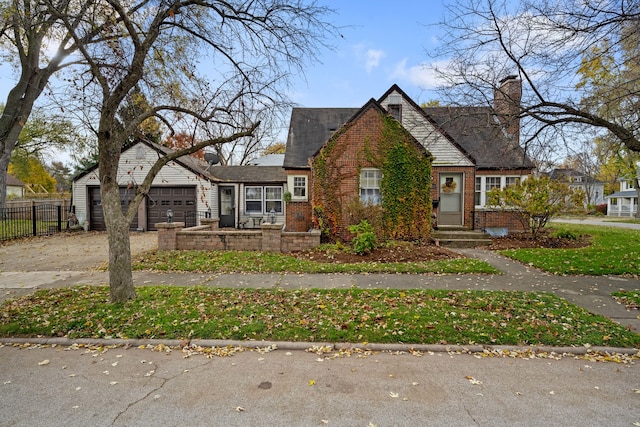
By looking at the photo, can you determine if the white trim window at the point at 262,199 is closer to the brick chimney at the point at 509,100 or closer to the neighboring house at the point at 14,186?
the brick chimney at the point at 509,100

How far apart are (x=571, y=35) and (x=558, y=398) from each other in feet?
22.3

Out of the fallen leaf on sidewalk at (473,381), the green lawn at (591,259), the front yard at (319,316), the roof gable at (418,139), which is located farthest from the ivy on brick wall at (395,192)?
the fallen leaf on sidewalk at (473,381)

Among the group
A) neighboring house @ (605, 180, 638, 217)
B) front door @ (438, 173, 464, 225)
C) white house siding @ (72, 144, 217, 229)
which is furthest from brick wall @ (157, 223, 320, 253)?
neighboring house @ (605, 180, 638, 217)

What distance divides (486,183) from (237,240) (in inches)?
443

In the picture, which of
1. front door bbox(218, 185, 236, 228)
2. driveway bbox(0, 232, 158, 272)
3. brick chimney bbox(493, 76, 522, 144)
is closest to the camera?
brick chimney bbox(493, 76, 522, 144)

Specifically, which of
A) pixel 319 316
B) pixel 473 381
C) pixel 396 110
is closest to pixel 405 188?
pixel 396 110

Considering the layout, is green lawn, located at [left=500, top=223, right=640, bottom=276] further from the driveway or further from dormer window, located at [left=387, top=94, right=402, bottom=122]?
the driveway

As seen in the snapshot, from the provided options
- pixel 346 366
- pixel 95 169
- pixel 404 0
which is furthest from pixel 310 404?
pixel 95 169

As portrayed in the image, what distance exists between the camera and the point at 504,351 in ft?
13.8

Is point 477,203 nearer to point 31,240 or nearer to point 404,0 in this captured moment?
point 404,0

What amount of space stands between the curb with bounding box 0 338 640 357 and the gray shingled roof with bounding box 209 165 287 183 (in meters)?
15.2

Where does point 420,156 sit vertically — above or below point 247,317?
above

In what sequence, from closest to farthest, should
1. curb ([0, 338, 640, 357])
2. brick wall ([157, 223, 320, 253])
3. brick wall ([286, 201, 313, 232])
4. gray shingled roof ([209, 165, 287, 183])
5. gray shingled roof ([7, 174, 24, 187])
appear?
curb ([0, 338, 640, 357]) < brick wall ([157, 223, 320, 253]) < brick wall ([286, 201, 313, 232]) < gray shingled roof ([209, 165, 287, 183]) < gray shingled roof ([7, 174, 24, 187])

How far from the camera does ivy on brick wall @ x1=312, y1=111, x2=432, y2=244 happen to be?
1212cm
